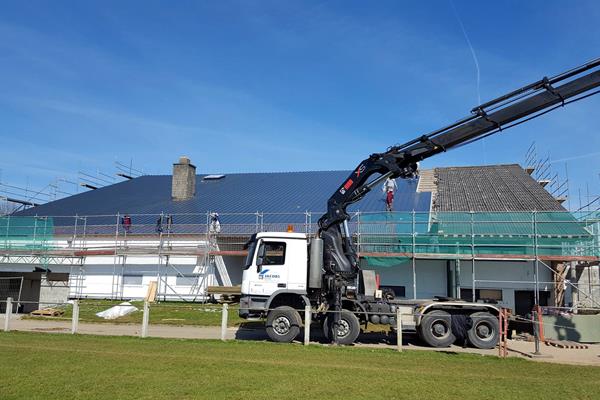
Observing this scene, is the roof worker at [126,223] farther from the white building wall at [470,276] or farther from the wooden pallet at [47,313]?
the white building wall at [470,276]

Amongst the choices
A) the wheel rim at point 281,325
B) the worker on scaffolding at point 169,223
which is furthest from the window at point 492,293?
the worker on scaffolding at point 169,223

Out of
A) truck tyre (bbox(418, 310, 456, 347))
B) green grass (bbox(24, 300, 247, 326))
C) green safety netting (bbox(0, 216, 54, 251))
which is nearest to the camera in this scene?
truck tyre (bbox(418, 310, 456, 347))

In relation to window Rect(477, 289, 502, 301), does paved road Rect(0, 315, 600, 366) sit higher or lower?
lower

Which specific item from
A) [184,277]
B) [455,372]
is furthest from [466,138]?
[184,277]

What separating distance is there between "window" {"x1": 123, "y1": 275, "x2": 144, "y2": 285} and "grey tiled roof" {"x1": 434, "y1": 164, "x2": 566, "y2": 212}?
15.2 m

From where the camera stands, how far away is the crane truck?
14.1m

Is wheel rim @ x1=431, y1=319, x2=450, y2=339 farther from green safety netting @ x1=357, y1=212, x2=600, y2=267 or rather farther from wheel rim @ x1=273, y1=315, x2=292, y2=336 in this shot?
green safety netting @ x1=357, y1=212, x2=600, y2=267

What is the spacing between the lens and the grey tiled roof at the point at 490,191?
969 inches

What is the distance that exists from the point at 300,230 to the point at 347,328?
1145 centimetres

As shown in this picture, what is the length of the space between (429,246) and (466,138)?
25.6 ft

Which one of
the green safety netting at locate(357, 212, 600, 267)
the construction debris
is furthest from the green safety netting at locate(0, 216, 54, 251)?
the green safety netting at locate(357, 212, 600, 267)

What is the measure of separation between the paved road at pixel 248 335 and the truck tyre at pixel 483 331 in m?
0.28

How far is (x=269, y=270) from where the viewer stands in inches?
577

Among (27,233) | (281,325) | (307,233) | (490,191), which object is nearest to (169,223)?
(307,233)
